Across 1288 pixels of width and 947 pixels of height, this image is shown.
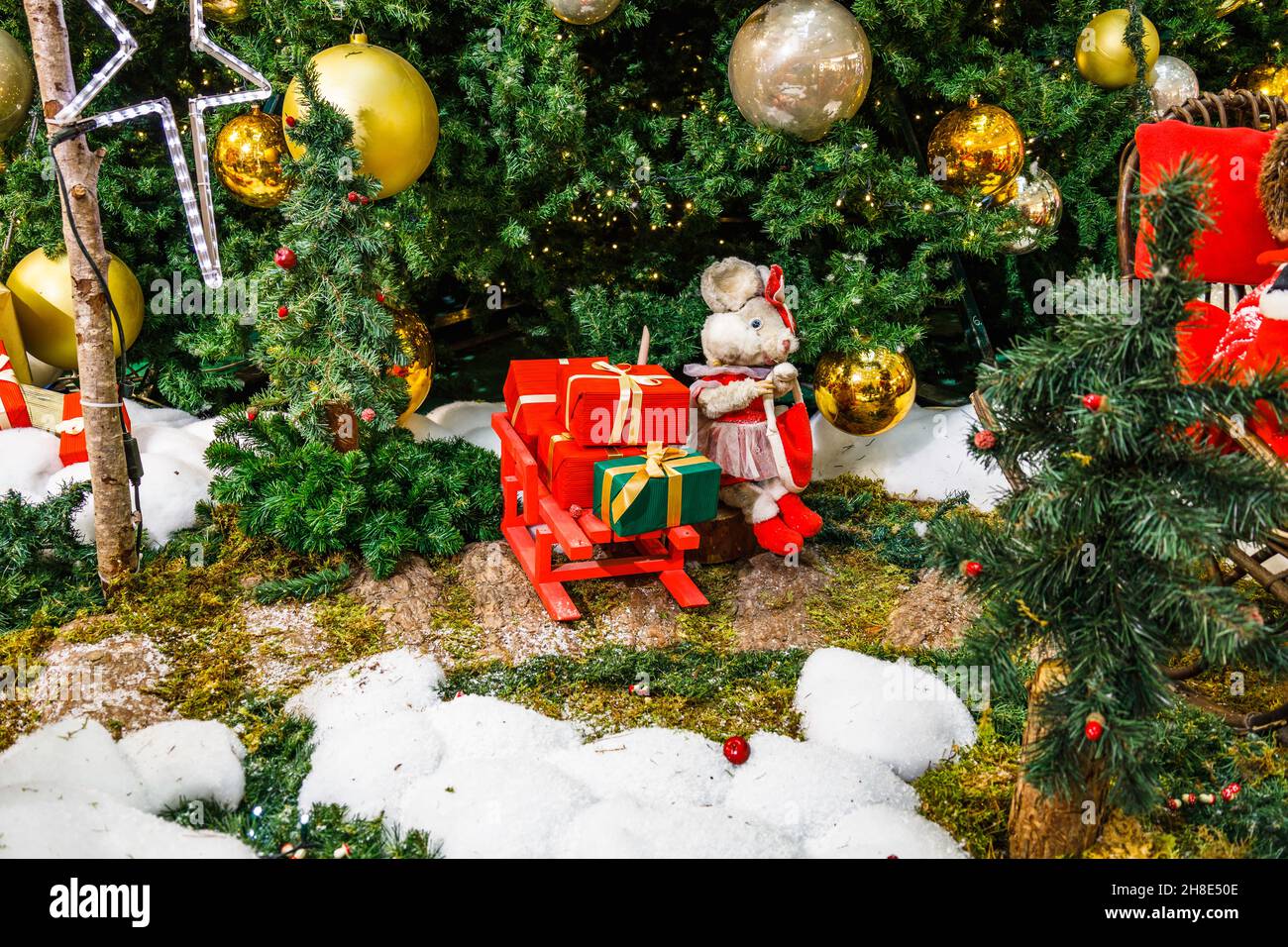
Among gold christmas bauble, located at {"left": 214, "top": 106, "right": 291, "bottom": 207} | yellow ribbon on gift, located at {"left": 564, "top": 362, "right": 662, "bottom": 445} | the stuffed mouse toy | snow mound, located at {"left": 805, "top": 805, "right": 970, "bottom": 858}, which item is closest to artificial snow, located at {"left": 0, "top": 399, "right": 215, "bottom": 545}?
gold christmas bauble, located at {"left": 214, "top": 106, "right": 291, "bottom": 207}

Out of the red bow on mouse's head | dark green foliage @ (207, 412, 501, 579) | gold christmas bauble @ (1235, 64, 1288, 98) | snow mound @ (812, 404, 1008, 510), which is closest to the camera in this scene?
dark green foliage @ (207, 412, 501, 579)

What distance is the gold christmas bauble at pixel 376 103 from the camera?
3.00m

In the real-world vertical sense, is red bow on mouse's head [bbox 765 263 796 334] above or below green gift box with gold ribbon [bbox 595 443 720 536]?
above

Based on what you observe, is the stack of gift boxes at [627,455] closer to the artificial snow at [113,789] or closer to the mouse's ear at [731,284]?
the mouse's ear at [731,284]

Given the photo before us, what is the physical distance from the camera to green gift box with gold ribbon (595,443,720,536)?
282 centimetres

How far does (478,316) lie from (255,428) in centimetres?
166

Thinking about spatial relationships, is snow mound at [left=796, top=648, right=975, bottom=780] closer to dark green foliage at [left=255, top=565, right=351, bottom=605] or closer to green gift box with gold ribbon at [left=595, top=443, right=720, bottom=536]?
green gift box with gold ribbon at [left=595, top=443, right=720, bottom=536]

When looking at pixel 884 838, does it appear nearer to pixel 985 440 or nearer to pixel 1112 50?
pixel 985 440

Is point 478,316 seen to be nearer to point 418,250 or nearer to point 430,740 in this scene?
point 418,250

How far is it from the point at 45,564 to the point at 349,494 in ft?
2.92

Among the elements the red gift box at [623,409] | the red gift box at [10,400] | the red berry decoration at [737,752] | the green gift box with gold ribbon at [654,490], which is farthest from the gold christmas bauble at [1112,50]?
the red gift box at [10,400]

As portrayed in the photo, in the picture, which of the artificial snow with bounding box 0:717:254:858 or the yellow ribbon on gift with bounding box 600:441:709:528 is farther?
the yellow ribbon on gift with bounding box 600:441:709:528

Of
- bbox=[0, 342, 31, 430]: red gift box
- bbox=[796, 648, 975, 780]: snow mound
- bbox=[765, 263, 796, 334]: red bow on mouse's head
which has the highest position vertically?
bbox=[765, 263, 796, 334]: red bow on mouse's head

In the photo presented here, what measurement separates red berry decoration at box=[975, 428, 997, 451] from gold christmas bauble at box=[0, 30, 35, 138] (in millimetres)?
3555
